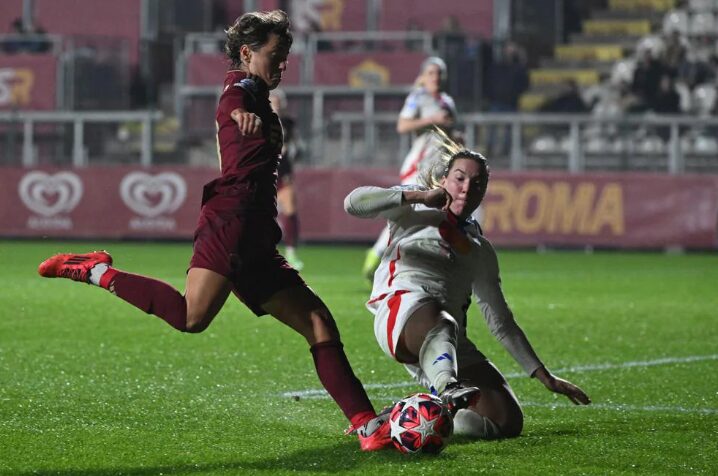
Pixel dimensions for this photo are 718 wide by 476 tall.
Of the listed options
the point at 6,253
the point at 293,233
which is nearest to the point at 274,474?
the point at 293,233

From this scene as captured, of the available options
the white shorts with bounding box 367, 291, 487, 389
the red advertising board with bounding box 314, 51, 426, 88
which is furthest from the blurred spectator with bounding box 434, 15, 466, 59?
the white shorts with bounding box 367, 291, 487, 389

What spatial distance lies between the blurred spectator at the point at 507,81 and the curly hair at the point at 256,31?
17.8m

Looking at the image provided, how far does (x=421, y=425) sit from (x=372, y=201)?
900 millimetres

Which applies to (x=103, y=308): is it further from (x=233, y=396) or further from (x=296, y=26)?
(x=296, y=26)

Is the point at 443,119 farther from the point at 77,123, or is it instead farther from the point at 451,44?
the point at 77,123

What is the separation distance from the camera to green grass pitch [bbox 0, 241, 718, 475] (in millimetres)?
5195

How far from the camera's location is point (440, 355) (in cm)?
537

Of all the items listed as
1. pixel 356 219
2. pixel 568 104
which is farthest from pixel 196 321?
pixel 568 104

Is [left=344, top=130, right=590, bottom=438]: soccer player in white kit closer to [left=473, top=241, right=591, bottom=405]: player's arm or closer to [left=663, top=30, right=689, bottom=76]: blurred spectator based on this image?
[left=473, top=241, right=591, bottom=405]: player's arm

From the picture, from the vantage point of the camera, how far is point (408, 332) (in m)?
5.64

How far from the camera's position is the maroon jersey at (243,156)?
538cm

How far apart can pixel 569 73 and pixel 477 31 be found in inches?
75.0

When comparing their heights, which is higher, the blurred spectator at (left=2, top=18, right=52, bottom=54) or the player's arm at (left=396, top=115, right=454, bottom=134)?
the blurred spectator at (left=2, top=18, right=52, bottom=54)

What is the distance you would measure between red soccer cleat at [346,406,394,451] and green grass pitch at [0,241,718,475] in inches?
2.3
